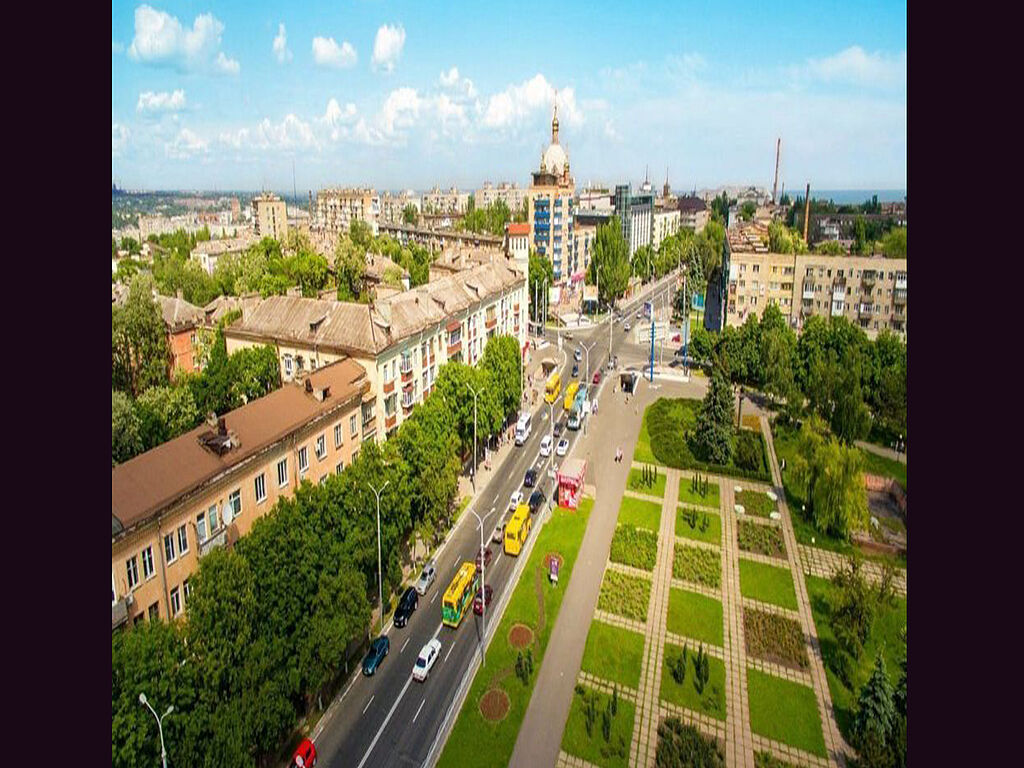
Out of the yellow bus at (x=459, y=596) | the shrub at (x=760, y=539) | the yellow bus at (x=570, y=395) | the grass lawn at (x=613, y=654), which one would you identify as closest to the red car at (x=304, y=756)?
the yellow bus at (x=459, y=596)

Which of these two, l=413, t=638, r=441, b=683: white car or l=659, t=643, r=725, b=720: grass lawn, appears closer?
l=659, t=643, r=725, b=720: grass lawn

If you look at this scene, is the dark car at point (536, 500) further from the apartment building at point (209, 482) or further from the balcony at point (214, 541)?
the balcony at point (214, 541)

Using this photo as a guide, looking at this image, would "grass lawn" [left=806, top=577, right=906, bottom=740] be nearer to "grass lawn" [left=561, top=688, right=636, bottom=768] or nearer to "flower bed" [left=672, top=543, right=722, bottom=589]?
"flower bed" [left=672, top=543, right=722, bottom=589]

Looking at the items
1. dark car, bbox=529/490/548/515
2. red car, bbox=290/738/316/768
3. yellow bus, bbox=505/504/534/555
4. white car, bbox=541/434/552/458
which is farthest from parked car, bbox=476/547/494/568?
white car, bbox=541/434/552/458

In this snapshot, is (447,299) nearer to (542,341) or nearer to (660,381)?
(660,381)

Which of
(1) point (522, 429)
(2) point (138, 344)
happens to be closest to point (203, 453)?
(2) point (138, 344)

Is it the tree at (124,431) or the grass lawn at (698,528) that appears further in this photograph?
the grass lawn at (698,528)

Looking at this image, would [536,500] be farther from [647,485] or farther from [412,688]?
[412,688]
